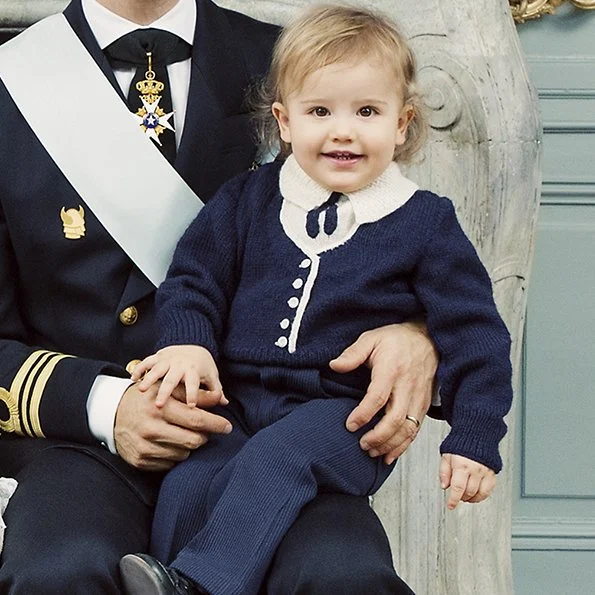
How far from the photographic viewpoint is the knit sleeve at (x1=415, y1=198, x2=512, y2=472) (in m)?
1.60

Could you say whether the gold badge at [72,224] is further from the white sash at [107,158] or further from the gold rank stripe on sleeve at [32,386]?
the gold rank stripe on sleeve at [32,386]

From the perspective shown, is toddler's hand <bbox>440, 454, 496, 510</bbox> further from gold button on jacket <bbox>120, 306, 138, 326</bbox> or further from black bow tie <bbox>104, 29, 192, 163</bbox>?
black bow tie <bbox>104, 29, 192, 163</bbox>

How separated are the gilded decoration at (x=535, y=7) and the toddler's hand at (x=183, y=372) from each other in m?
1.08

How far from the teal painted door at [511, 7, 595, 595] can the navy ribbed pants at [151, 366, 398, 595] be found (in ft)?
3.27

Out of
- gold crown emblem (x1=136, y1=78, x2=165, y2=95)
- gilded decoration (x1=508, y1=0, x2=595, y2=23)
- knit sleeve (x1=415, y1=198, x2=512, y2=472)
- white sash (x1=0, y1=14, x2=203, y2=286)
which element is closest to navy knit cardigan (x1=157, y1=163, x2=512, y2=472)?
knit sleeve (x1=415, y1=198, x2=512, y2=472)

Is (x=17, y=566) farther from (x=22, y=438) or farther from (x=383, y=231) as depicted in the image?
(x=383, y=231)

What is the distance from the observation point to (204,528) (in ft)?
5.05

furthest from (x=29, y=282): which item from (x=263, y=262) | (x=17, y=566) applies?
(x=17, y=566)

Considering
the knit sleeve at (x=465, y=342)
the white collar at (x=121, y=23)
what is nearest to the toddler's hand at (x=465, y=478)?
the knit sleeve at (x=465, y=342)

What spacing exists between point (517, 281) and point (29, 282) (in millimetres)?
725

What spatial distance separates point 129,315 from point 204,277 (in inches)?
5.0

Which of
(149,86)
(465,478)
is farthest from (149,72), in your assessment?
(465,478)

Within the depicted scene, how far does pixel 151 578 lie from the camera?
146 centimetres

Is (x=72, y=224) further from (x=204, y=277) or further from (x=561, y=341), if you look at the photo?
(x=561, y=341)
